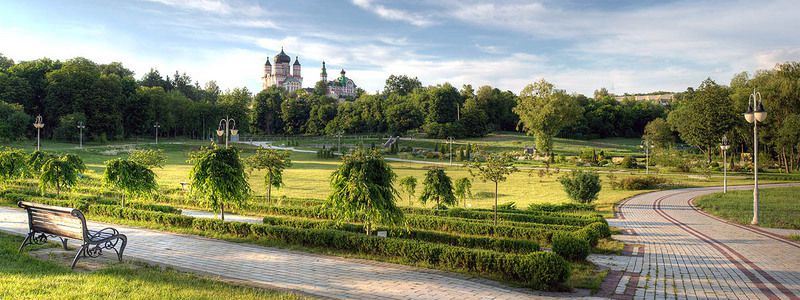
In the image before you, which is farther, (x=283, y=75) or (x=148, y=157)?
(x=283, y=75)

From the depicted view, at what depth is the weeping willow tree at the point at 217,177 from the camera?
13.4 m

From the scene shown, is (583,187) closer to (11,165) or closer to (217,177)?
(217,177)

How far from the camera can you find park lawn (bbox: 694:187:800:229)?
57.6 ft

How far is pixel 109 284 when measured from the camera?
7.34m

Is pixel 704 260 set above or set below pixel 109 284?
below

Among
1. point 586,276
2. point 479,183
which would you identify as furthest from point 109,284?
point 479,183

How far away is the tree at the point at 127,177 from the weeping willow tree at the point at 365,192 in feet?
28.3

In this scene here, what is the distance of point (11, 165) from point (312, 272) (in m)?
18.0

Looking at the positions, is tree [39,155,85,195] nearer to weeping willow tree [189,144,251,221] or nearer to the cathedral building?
weeping willow tree [189,144,251,221]

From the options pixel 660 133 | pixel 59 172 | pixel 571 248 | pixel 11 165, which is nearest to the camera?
pixel 571 248

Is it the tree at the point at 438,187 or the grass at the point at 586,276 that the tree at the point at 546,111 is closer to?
the tree at the point at 438,187

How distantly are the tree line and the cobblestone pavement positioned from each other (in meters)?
44.8

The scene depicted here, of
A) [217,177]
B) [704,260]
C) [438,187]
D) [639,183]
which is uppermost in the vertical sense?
[217,177]

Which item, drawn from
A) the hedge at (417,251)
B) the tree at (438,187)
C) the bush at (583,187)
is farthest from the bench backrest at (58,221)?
the bush at (583,187)
